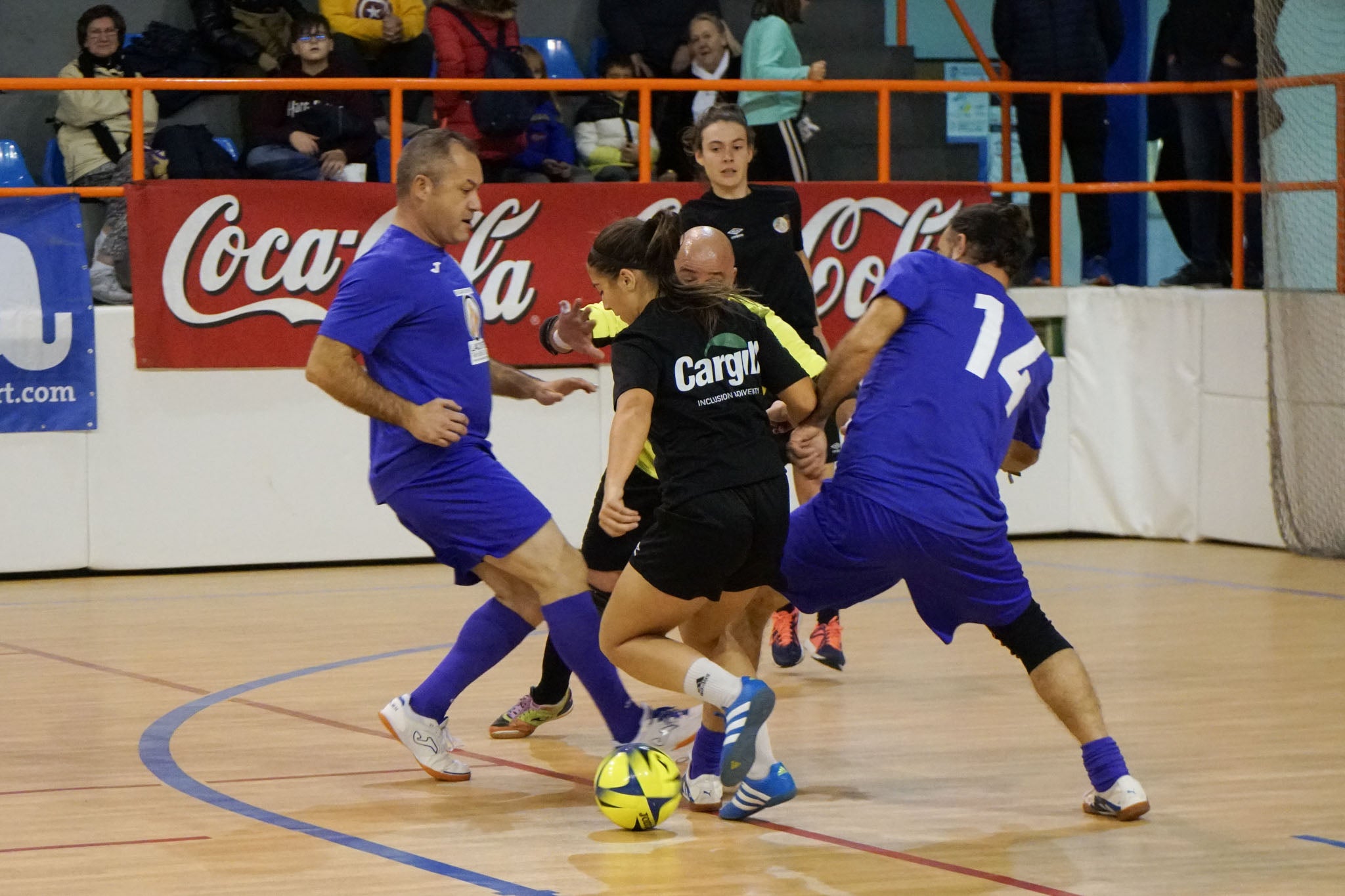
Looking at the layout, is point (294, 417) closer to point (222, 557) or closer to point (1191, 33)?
point (222, 557)

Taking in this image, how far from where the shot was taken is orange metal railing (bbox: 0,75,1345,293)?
10.4 m

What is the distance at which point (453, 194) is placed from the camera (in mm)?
5902

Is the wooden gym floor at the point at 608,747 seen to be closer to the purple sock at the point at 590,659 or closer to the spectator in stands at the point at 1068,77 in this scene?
the purple sock at the point at 590,659

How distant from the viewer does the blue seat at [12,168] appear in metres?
11.1

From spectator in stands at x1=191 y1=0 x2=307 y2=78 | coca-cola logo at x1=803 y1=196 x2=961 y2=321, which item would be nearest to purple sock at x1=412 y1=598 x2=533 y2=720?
coca-cola logo at x1=803 y1=196 x2=961 y2=321

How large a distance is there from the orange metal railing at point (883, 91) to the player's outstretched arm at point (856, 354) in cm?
571

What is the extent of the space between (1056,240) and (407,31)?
4.42m

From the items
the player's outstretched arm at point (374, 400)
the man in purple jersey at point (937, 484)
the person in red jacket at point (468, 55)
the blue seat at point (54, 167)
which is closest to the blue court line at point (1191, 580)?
the person in red jacket at point (468, 55)

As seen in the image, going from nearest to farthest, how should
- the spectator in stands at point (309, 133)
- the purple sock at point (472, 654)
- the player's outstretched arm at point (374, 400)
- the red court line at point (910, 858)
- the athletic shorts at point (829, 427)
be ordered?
the red court line at point (910, 858)
the player's outstretched arm at point (374, 400)
the purple sock at point (472, 654)
the athletic shorts at point (829, 427)
the spectator in stands at point (309, 133)

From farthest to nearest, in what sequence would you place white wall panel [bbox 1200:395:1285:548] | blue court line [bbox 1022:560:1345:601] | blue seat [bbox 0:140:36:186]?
white wall panel [bbox 1200:395:1285:548] → blue seat [bbox 0:140:36:186] → blue court line [bbox 1022:560:1345:601]

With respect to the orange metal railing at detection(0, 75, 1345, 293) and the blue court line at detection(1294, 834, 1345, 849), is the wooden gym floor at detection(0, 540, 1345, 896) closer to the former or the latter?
the blue court line at detection(1294, 834, 1345, 849)

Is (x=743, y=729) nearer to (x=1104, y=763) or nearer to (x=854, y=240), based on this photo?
(x=1104, y=763)

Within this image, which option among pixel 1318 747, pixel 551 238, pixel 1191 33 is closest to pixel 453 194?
pixel 1318 747

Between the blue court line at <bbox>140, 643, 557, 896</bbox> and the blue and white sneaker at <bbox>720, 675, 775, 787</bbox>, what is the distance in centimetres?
63
